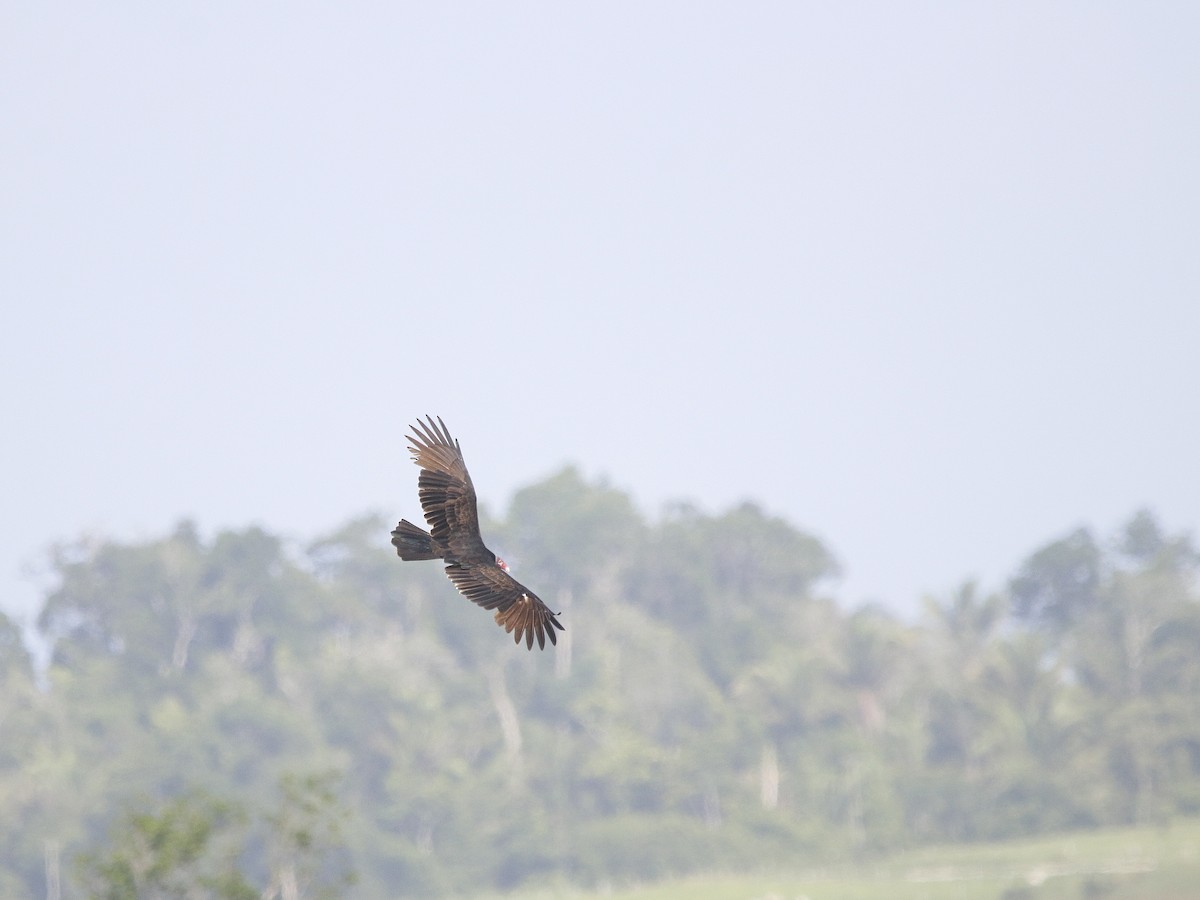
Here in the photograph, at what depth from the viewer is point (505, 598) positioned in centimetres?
1357

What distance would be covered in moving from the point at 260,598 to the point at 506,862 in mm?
16245

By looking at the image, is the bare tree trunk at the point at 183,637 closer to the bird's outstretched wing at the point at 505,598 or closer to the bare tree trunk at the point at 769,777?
the bare tree trunk at the point at 769,777

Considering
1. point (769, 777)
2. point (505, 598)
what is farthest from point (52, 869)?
point (505, 598)

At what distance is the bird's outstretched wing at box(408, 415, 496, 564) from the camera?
13.1 metres

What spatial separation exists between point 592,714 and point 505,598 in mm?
56282

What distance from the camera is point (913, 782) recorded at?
63.0m

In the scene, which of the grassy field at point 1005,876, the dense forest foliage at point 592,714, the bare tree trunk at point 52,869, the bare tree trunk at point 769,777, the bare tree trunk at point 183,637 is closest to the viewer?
the grassy field at point 1005,876

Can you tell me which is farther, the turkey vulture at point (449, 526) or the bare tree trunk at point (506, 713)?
the bare tree trunk at point (506, 713)

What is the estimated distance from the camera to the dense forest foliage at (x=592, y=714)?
60.7 m

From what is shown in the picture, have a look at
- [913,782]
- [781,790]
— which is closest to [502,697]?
[781,790]

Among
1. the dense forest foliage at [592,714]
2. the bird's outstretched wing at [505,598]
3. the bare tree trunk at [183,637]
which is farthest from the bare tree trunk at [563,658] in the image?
the bird's outstretched wing at [505,598]

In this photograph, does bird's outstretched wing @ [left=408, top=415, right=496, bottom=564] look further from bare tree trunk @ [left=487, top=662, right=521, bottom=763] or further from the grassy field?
bare tree trunk @ [left=487, top=662, right=521, bottom=763]

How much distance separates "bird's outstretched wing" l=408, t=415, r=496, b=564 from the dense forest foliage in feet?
140

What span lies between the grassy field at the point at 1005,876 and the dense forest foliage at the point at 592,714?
1.67 m
